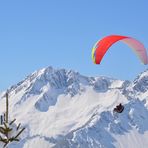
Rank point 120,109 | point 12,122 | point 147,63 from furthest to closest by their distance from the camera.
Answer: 1. point 147,63
2. point 120,109
3. point 12,122

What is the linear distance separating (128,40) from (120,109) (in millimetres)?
5357

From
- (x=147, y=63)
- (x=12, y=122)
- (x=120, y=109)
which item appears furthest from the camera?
(x=147, y=63)

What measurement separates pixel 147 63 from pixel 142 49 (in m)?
1.46

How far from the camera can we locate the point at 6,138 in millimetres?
9047

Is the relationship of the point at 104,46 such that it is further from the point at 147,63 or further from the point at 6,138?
the point at 6,138

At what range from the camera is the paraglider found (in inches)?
1160

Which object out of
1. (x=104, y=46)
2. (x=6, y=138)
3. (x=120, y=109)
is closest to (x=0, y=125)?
(x=6, y=138)

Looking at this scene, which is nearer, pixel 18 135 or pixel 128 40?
pixel 18 135

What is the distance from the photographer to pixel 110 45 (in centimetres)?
2906

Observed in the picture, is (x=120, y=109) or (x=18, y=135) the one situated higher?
(x=120, y=109)

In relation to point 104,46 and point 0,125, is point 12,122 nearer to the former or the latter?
point 0,125

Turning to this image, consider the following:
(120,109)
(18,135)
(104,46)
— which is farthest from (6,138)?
(104,46)

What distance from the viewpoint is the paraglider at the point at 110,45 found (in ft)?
A: 96.7

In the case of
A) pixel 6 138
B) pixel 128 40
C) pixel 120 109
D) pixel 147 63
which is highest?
pixel 128 40
